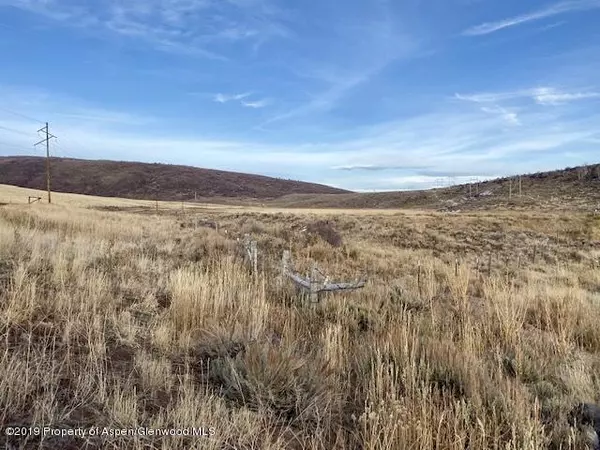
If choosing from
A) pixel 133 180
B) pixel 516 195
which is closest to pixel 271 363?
pixel 516 195

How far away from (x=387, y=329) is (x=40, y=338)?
3.59 m

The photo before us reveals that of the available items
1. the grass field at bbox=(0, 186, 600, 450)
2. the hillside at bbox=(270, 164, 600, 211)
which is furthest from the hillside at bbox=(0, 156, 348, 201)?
the grass field at bbox=(0, 186, 600, 450)

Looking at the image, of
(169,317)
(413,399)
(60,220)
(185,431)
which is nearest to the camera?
(185,431)

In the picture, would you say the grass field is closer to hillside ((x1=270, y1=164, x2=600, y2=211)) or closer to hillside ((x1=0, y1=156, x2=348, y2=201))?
hillside ((x1=270, y1=164, x2=600, y2=211))

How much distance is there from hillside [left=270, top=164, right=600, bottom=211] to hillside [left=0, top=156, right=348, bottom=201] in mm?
46054

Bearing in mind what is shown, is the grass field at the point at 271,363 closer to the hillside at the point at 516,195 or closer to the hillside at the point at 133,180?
the hillside at the point at 516,195

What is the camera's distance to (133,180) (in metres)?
133

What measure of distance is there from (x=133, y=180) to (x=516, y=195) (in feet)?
350

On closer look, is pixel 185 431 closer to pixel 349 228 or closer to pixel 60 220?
pixel 60 220

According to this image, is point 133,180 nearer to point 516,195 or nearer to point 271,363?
point 516,195

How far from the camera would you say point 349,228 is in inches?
1238

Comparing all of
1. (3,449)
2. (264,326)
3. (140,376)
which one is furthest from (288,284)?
(3,449)

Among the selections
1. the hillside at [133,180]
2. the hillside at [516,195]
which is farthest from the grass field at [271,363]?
the hillside at [133,180]

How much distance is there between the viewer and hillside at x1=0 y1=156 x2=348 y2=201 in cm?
12662
